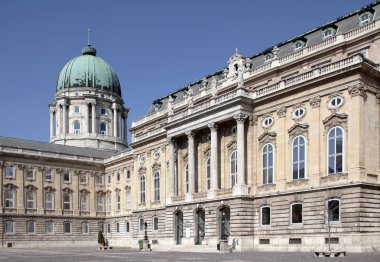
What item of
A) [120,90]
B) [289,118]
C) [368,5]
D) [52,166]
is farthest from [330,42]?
[120,90]

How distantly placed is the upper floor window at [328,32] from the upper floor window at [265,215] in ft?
64.2

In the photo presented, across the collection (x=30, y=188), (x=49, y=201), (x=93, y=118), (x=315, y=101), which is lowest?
(x=49, y=201)

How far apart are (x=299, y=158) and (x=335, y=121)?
17.4 feet

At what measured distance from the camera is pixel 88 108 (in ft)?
384

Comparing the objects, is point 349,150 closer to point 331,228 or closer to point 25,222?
point 331,228

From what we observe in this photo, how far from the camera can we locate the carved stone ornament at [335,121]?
4619cm

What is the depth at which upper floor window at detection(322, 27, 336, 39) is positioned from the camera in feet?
187

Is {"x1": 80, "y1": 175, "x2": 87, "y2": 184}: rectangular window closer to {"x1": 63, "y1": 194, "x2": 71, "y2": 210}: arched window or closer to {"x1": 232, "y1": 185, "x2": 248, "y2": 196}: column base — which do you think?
{"x1": 63, "y1": 194, "x2": 71, "y2": 210}: arched window

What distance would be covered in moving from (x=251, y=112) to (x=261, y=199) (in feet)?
29.5

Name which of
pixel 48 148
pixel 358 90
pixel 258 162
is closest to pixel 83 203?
pixel 48 148

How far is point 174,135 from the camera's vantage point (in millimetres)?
64188

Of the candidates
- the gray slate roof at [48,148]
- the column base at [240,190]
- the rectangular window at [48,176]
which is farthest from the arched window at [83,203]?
the column base at [240,190]

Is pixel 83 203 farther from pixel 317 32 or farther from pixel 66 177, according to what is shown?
pixel 317 32

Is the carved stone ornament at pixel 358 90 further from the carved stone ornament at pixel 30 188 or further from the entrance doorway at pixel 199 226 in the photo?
the carved stone ornament at pixel 30 188
